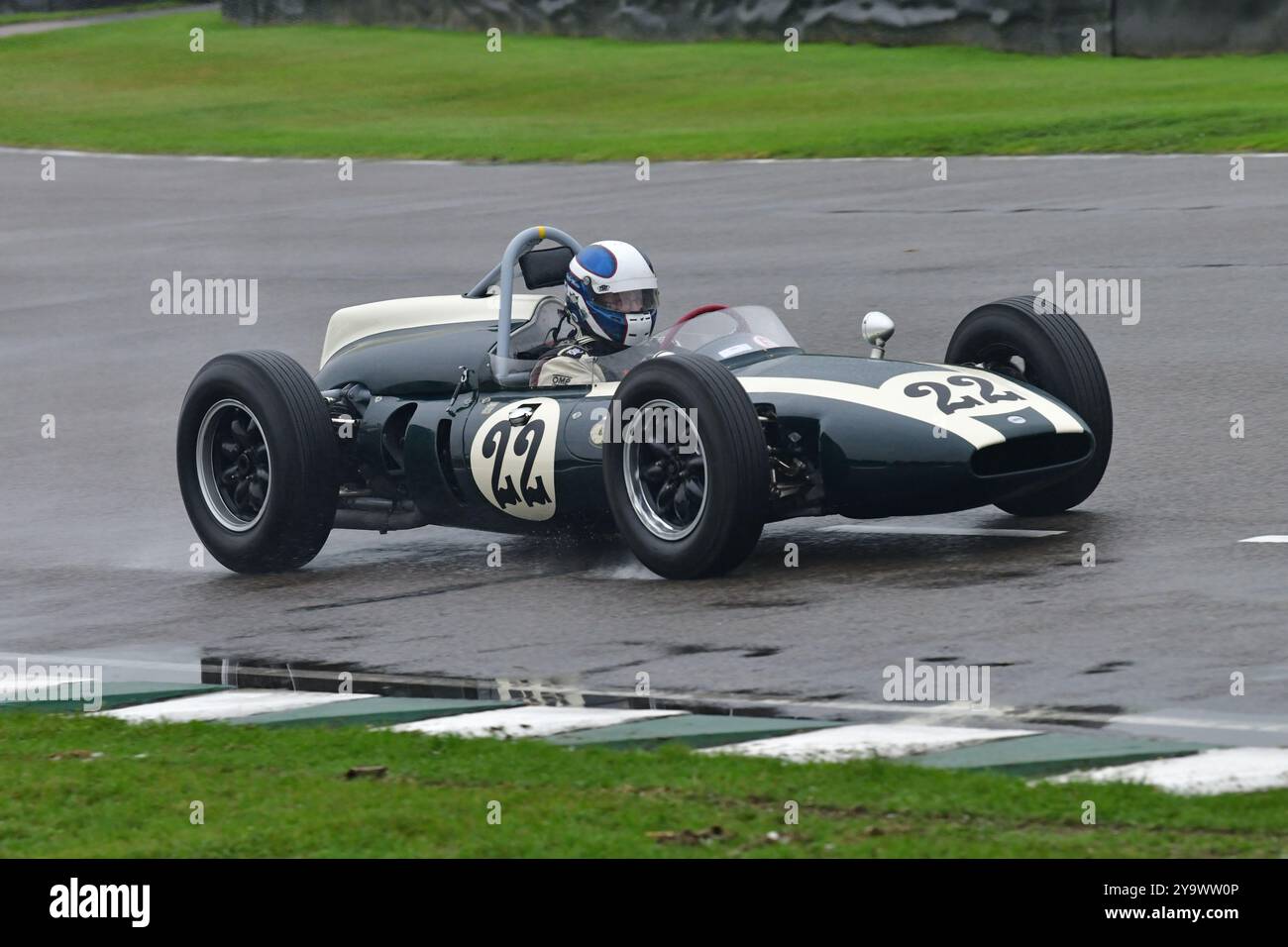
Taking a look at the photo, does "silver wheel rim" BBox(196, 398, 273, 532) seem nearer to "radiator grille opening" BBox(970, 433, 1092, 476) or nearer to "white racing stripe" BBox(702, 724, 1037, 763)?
"radiator grille opening" BBox(970, 433, 1092, 476)

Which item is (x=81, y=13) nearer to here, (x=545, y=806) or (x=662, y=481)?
(x=662, y=481)

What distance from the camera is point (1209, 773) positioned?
22.2 ft

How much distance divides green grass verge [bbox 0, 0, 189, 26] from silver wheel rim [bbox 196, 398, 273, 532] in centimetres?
5585

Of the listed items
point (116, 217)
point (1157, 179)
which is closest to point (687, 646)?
point (1157, 179)

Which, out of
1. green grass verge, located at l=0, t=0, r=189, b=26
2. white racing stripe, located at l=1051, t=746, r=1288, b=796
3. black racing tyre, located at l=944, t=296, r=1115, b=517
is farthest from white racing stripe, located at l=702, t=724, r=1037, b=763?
green grass verge, located at l=0, t=0, r=189, b=26

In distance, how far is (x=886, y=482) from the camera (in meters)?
10.0

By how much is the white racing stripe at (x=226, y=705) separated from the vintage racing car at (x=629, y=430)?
1955 mm

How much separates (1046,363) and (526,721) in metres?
3.80

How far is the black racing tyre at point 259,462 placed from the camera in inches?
448

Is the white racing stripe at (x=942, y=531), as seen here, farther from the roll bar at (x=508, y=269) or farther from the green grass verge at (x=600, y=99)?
the green grass verge at (x=600, y=99)

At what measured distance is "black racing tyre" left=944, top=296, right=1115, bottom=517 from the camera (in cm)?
1088

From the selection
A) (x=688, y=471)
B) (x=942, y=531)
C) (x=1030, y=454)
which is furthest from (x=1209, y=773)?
(x=942, y=531)
